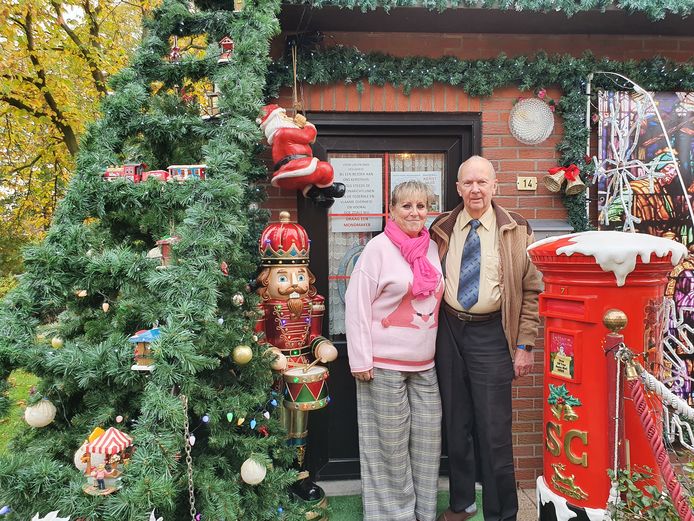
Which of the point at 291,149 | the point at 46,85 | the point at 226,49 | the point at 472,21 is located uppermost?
the point at 46,85

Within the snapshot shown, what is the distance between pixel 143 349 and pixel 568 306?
2.01 meters

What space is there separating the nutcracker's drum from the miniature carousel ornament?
3.17 ft

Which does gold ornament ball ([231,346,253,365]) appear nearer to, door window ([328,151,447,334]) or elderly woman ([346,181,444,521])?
elderly woman ([346,181,444,521])

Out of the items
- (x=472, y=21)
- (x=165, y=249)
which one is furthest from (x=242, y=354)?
(x=472, y=21)

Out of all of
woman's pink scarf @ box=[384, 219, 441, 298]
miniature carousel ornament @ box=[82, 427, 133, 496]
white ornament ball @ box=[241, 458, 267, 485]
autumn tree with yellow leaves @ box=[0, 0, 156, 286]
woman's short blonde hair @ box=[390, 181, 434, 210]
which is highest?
autumn tree with yellow leaves @ box=[0, 0, 156, 286]

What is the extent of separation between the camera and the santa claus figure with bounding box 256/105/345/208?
2854mm

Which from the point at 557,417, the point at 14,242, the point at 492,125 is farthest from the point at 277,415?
the point at 14,242

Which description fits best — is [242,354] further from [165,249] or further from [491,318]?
[491,318]

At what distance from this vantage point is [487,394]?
2684 millimetres

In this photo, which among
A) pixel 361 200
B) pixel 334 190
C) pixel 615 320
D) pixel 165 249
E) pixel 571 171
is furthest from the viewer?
pixel 361 200

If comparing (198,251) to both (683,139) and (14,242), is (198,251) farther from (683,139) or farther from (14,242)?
(14,242)

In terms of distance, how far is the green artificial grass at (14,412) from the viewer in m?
2.40

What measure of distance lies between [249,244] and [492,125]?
6.21 feet

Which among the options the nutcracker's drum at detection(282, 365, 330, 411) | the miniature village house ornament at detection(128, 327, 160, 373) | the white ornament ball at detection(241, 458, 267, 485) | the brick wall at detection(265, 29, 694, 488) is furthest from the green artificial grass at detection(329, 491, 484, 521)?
the miniature village house ornament at detection(128, 327, 160, 373)
